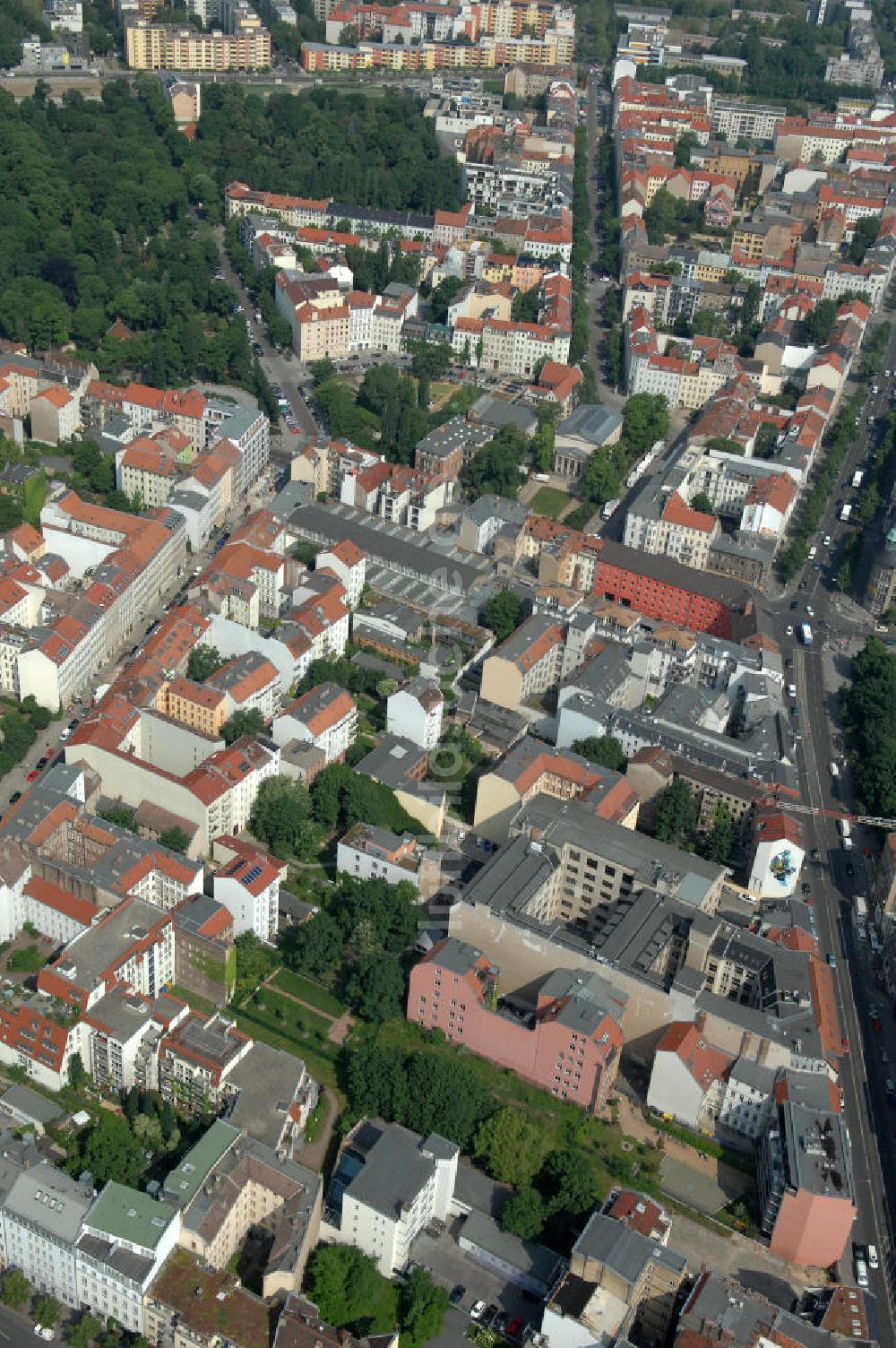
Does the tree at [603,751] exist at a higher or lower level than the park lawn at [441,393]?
lower

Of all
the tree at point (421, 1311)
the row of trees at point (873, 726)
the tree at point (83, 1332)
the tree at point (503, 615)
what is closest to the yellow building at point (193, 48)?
the tree at point (503, 615)

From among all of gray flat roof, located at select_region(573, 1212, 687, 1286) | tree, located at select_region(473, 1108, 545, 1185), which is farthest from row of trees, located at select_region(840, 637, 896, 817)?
gray flat roof, located at select_region(573, 1212, 687, 1286)

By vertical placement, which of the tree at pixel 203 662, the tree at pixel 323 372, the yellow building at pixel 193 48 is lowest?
the tree at pixel 203 662

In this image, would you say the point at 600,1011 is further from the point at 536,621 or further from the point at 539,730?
the point at 536,621

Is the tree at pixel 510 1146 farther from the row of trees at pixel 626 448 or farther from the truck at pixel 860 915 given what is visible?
the row of trees at pixel 626 448

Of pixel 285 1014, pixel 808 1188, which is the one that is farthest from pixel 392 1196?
pixel 808 1188

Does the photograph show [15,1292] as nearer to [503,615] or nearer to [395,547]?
[503,615]

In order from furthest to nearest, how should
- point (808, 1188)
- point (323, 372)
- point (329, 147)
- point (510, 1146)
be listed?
1. point (329, 147)
2. point (323, 372)
3. point (510, 1146)
4. point (808, 1188)

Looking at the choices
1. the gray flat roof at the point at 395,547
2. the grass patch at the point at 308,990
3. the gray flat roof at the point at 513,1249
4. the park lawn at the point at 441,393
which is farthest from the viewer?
the park lawn at the point at 441,393
